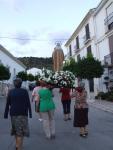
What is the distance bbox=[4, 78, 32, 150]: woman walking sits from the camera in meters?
6.86

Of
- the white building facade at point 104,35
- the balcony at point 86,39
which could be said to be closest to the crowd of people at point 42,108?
the white building facade at point 104,35

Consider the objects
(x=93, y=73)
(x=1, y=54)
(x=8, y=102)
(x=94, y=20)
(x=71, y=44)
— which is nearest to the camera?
(x=8, y=102)

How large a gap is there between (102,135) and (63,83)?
376 centimetres

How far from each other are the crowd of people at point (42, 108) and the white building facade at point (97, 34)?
17.0 metres

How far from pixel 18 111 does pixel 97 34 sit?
1030 inches

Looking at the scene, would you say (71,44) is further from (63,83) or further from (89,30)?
(63,83)

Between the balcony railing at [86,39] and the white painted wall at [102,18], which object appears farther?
the balcony railing at [86,39]

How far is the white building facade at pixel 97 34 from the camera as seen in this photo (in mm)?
28594

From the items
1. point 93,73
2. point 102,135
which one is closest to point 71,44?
point 93,73

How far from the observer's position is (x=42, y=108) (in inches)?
358

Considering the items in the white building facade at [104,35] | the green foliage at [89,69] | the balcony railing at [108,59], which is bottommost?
the green foliage at [89,69]

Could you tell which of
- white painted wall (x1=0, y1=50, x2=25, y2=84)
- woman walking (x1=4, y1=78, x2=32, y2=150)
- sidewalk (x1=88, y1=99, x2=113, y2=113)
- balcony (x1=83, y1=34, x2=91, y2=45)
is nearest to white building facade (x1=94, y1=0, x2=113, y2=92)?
balcony (x1=83, y1=34, x2=91, y2=45)

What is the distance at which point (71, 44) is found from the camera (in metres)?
45.9

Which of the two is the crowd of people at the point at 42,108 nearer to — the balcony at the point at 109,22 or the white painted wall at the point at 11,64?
the balcony at the point at 109,22
